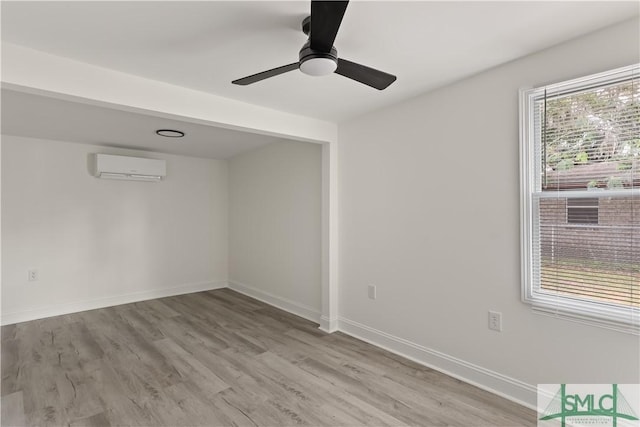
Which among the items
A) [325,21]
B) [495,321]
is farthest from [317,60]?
[495,321]

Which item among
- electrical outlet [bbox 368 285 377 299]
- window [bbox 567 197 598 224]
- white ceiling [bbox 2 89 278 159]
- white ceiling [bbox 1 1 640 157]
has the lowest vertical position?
electrical outlet [bbox 368 285 377 299]

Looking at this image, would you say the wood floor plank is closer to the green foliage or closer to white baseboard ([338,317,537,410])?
white baseboard ([338,317,537,410])

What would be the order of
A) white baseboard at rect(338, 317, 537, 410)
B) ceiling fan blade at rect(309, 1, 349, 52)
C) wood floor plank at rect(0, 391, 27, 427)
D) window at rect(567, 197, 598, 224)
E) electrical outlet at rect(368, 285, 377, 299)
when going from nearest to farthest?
ceiling fan blade at rect(309, 1, 349, 52), window at rect(567, 197, 598, 224), wood floor plank at rect(0, 391, 27, 427), white baseboard at rect(338, 317, 537, 410), electrical outlet at rect(368, 285, 377, 299)

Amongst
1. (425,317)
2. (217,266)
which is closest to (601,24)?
(425,317)

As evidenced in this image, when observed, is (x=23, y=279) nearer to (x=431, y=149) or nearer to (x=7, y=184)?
(x=7, y=184)

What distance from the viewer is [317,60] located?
63.0 inches

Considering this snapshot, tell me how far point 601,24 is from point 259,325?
12.3ft

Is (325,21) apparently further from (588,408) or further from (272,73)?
(588,408)

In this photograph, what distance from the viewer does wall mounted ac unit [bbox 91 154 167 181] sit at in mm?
4250

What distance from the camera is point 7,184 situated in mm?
3844

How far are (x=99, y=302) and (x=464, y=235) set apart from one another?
15.2 feet

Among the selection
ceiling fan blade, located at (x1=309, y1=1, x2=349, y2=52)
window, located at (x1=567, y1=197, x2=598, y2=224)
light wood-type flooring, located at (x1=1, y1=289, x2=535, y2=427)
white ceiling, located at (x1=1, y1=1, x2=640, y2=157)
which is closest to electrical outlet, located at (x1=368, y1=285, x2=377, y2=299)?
light wood-type flooring, located at (x1=1, y1=289, x2=535, y2=427)

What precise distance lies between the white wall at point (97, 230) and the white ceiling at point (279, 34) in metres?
2.82

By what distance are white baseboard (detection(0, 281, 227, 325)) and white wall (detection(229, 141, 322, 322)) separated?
23.4 inches
